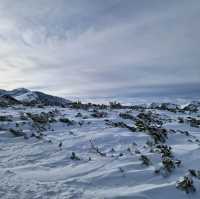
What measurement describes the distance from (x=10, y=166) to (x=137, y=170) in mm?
3115

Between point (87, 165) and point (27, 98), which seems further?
point (27, 98)

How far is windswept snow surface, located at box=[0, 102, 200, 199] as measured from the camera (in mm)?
5352

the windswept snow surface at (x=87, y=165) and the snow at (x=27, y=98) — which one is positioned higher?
the snow at (x=27, y=98)

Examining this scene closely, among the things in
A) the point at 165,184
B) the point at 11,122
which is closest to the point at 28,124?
the point at 11,122

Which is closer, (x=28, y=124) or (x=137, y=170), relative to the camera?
(x=137, y=170)

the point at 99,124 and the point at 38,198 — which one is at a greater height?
the point at 99,124

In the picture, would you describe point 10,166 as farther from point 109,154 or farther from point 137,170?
point 137,170

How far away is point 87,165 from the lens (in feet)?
22.2

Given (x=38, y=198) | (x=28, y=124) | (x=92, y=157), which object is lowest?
(x=38, y=198)

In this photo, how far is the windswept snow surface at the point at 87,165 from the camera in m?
5.35

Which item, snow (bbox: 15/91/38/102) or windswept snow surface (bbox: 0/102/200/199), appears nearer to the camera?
windswept snow surface (bbox: 0/102/200/199)

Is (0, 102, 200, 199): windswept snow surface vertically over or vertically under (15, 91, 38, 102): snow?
under

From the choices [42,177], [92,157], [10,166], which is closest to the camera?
[42,177]

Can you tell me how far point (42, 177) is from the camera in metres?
6.02
